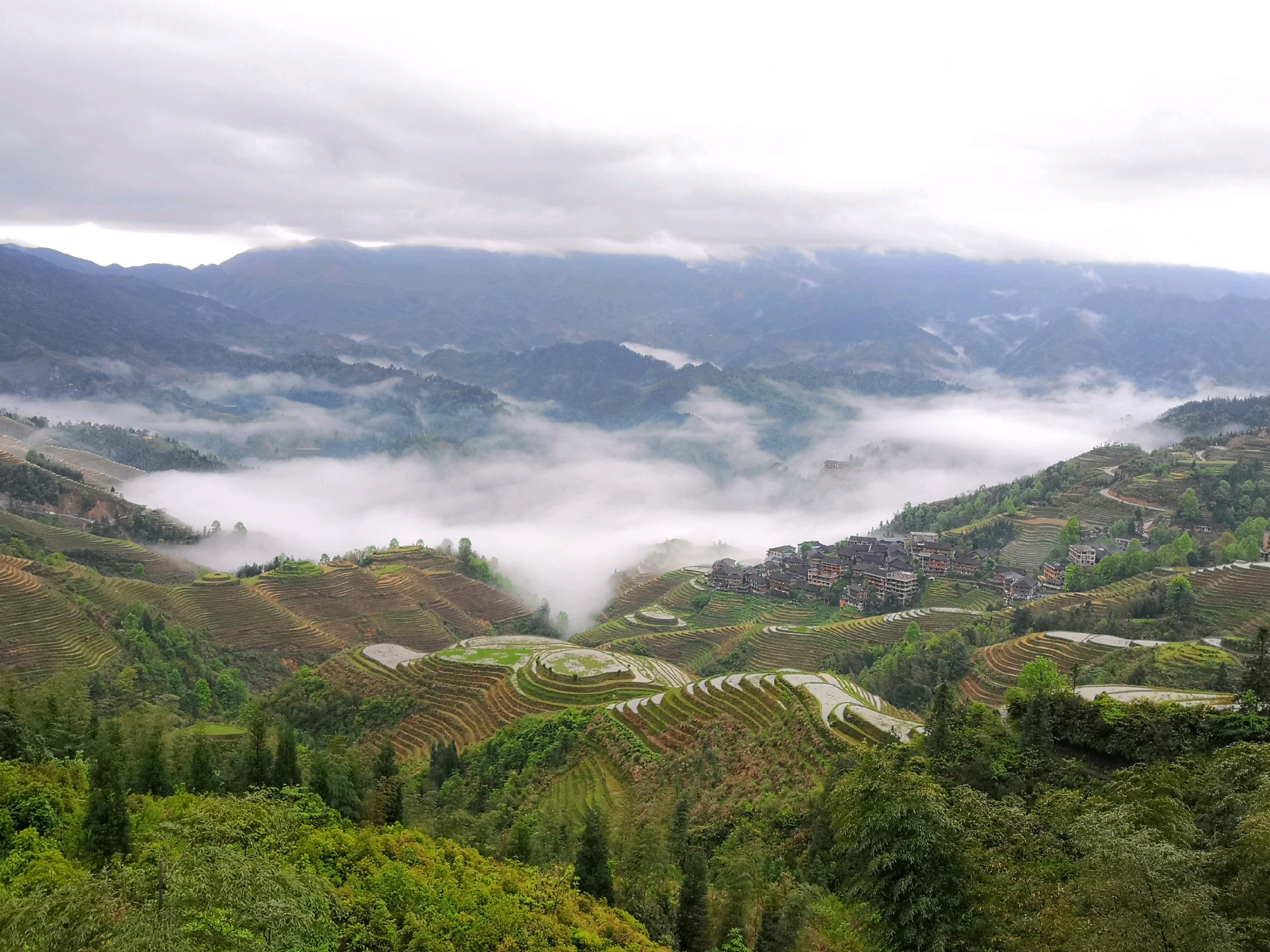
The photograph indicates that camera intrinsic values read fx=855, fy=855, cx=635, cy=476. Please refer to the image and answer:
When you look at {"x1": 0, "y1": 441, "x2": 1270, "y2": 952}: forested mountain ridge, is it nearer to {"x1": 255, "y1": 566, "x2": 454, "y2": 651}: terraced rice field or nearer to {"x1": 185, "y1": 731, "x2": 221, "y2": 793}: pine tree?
{"x1": 185, "y1": 731, "x2": 221, "y2": 793}: pine tree

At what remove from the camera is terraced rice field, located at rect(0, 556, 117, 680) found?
5825 cm

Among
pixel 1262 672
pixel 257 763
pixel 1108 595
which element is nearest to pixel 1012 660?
pixel 1108 595

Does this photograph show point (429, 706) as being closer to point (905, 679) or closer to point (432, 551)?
point (905, 679)

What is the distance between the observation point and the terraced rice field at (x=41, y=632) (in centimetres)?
5825

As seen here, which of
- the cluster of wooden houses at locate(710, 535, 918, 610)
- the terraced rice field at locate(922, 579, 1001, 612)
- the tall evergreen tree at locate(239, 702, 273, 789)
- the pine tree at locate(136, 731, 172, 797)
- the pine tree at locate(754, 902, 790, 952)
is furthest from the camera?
the cluster of wooden houses at locate(710, 535, 918, 610)

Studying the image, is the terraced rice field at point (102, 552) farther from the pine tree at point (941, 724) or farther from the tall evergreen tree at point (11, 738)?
the pine tree at point (941, 724)

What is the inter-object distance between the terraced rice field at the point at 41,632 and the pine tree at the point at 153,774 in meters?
33.6

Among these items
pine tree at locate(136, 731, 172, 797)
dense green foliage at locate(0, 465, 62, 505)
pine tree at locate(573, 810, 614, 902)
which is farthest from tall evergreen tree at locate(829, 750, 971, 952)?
dense green foliage at locate(0, 465, 62, 505)

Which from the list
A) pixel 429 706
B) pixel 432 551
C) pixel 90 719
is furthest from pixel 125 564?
pixel 90 719

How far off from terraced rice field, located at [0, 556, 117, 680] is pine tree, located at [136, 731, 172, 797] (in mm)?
33595

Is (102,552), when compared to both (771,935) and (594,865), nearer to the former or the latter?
(594,865)

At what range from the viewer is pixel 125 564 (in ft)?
315

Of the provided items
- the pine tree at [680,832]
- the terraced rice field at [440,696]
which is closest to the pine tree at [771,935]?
the pine tree at [680,832]

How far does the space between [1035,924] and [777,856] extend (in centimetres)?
1406
